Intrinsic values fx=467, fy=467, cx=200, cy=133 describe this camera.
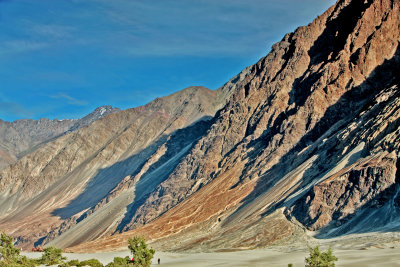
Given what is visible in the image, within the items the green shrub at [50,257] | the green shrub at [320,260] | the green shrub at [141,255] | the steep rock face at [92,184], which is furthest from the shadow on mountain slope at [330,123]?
the steep rock face at [92,184]

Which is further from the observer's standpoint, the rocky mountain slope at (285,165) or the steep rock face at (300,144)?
the steep rock face at (300,144)

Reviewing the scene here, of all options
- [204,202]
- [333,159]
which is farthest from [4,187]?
[333,159]

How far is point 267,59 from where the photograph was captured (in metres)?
128

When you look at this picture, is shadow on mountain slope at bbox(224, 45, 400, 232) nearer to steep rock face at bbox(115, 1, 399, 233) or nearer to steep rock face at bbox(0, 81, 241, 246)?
steep rock face at bbox(115, 1, 399, 233)

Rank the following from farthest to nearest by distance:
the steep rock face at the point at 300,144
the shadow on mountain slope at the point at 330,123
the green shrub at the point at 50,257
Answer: the shadow on mountain slope at the point at 330,123 → the steep rock face at the point at 300,144 → the green shrub at the point at 50,257

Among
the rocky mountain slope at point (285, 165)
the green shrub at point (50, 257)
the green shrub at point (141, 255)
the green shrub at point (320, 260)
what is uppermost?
the rocky mountain slope at point (285, 165)

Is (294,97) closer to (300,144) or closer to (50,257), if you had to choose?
(300,144)

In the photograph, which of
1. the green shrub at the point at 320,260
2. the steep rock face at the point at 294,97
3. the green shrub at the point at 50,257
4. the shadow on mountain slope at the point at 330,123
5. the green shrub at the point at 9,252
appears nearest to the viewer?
the green shrub at the point at 320,260

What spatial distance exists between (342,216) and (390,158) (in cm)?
897

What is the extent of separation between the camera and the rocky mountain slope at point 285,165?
5900cm

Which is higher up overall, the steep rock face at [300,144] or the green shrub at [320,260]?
the steep rock face at [300,144]

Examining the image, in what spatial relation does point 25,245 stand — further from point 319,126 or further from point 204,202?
point 319,126

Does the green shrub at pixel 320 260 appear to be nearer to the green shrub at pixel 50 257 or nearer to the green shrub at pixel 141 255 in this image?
the green shrub at pixel 141 255

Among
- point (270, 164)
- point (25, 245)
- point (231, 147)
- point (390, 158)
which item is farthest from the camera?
point (25, 245)
